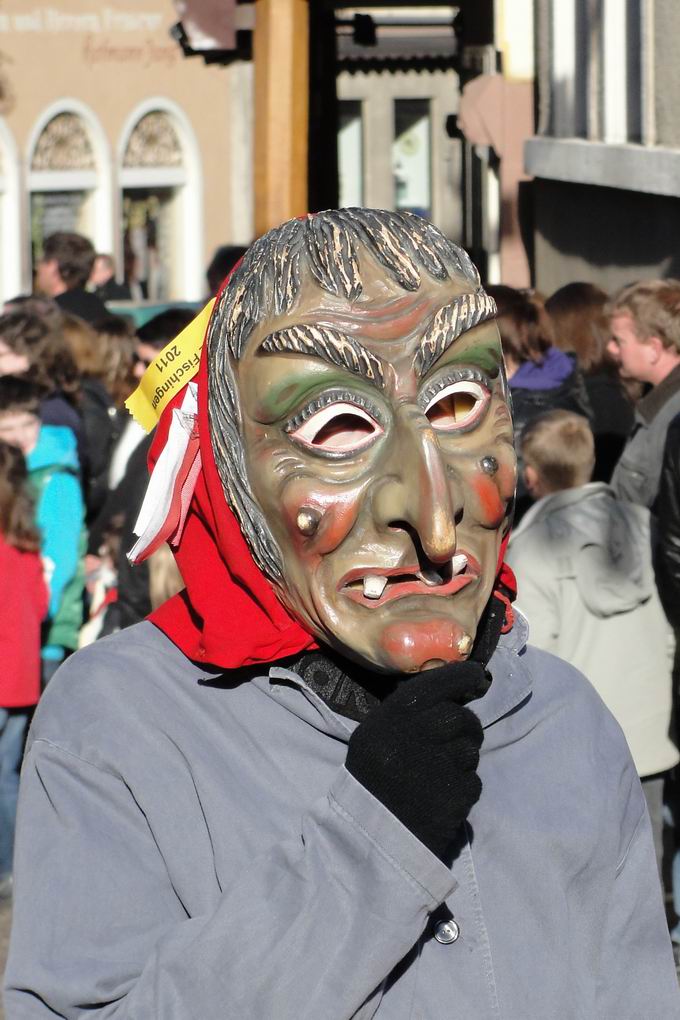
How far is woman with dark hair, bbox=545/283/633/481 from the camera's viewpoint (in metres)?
5.48

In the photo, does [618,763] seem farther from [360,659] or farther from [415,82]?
[415,82]

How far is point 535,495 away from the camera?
14.2ft

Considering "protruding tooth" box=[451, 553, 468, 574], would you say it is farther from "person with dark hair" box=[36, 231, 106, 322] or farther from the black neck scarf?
"person with dark hair" box=[36, 231, 106, 322]

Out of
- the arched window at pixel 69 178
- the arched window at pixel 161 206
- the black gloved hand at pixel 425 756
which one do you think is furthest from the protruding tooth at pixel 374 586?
the arched window at pixel 161 206

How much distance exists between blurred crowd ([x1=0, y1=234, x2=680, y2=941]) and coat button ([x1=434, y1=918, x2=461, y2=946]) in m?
2.52

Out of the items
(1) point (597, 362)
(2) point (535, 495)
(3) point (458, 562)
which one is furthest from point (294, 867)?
(1) point (597, 362)

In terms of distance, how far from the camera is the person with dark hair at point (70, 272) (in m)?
7.64

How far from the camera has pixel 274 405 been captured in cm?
150

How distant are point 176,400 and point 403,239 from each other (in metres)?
0.35

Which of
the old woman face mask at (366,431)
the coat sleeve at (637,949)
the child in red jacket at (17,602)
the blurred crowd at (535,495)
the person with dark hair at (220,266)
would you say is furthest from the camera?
the person with dark hair at (220,266)

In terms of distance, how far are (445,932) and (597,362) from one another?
14.2 feet

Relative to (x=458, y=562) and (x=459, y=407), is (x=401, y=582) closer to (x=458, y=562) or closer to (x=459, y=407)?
(x=458, y=562)

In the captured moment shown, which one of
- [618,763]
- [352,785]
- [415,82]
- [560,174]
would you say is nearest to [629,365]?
[618,763]

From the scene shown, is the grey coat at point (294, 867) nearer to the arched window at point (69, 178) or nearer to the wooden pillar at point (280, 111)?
the wooden pillar at point (280, 111)
